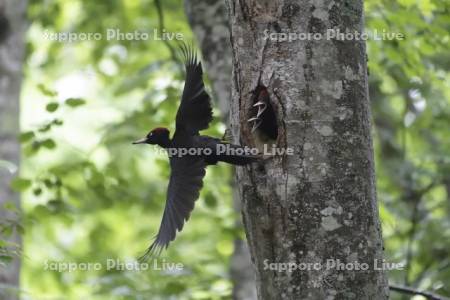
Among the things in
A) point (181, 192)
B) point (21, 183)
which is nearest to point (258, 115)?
point (181, 192)

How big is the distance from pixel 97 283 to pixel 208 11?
90.2 inches

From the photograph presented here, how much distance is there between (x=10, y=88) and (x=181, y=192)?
255 cm

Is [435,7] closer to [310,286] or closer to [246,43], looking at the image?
[246,43]

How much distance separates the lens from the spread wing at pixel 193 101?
129 inches

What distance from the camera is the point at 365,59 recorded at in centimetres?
278

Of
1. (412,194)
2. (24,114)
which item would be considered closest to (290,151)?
(412,194)

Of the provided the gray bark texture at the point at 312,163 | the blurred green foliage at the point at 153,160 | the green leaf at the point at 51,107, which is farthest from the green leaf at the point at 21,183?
the gray bark texture at the point at 312,163

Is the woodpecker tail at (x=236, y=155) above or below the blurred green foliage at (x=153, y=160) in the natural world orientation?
below

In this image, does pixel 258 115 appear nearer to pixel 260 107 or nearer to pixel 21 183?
pixel 260 107

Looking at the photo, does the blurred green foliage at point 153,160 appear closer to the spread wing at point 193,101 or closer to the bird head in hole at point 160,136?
the bird head in hole at point 160,136

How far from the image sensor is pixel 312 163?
102 inches


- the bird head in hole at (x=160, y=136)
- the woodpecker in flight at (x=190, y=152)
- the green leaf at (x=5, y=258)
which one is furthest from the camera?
the bird head in hole at (x=160, y=136)

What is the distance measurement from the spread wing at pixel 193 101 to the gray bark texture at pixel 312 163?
473 mm

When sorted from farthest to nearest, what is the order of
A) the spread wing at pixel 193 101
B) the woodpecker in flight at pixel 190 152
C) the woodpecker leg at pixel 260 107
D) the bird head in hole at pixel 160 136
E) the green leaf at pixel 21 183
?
the green leaf at pixel 21 183 < the bird head in hole at pixel 160 136 < the spread wing at pixel 193 101 < the woodpecker in flight at pixel 190 152 < the woodpecker leg at pixel 260 107
